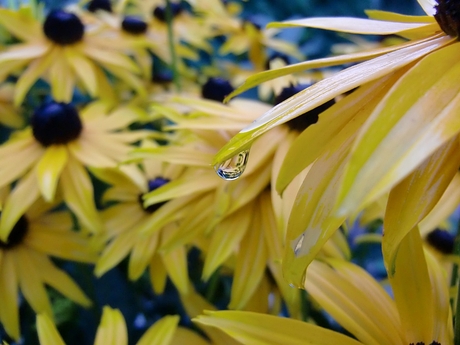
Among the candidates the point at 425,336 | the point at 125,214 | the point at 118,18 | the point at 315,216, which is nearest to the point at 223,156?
the point at 315,216

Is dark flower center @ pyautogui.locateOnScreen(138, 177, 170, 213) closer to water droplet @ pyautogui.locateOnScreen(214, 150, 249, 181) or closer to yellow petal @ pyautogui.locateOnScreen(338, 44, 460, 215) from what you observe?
water droplet @ pyautogui.locateOnScreen(214, 150, 249, 181)

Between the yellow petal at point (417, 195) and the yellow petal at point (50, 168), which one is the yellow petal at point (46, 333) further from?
the yellow petal at point (417, 195)

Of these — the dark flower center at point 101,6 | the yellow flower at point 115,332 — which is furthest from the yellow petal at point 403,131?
the dark flower center at point 101,6

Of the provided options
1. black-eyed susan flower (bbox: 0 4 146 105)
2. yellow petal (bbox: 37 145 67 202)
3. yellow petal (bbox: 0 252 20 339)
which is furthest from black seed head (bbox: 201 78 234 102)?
yellow petal (bbox: 0 252 20 339)

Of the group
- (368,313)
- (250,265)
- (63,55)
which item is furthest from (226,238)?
(63,55)

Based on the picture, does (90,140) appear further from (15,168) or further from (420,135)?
(420,135)

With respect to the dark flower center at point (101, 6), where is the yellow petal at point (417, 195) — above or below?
above
